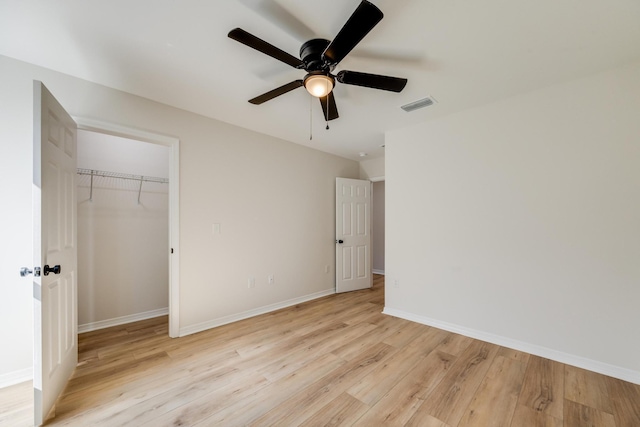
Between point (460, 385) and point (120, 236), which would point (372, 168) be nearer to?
point (460, 385)

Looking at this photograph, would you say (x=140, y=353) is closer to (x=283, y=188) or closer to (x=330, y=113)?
(x=283, y=188)

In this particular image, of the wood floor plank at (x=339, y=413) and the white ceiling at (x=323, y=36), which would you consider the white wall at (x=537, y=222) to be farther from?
the wood floor plank at (x=339, y=413)

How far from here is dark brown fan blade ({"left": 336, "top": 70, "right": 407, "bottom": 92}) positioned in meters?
1.75

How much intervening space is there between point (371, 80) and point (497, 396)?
2.46 metres

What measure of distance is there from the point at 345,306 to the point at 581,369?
2436 mm

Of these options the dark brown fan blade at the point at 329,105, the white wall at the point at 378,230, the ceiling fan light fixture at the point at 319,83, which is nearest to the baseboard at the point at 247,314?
the white wall at the point at 378,230

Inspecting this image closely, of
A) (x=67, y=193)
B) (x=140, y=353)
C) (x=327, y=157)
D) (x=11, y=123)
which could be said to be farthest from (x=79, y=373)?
(x=327, y=157)

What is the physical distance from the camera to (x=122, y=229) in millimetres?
3188

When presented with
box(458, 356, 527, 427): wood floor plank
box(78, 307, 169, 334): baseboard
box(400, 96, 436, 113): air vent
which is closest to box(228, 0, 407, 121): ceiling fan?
box(400, 96, 436, 113): air vent

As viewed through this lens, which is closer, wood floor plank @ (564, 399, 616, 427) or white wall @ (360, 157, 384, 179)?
wood floor plank @ (564, 399, 616, 427)

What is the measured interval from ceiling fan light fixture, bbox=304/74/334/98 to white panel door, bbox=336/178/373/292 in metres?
2.69

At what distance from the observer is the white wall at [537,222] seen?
2.06 m

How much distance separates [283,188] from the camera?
3793 mm

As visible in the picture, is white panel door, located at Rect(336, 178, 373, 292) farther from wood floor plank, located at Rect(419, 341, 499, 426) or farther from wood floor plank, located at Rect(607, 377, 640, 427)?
wood floor plank, located at Rect(607, 377, 640, 427)
